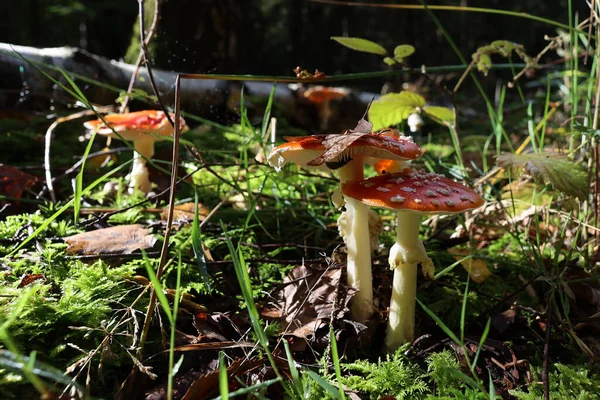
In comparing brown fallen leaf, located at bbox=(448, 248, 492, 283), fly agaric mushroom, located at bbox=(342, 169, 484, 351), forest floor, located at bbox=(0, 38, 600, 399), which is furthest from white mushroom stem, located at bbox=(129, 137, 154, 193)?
brown fallen leaf, located at bbox=(448, 248, 492, 283)

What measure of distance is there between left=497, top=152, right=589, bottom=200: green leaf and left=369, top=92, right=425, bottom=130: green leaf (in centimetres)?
60

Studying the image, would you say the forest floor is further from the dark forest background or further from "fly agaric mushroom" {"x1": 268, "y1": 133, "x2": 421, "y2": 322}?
the dark forest background

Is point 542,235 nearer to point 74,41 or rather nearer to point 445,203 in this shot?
point 445,203

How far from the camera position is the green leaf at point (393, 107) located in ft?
6.22

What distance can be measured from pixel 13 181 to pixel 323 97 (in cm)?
361

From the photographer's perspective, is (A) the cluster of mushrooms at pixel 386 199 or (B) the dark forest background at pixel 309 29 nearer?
(A) the cluster of mushrooms at pixel 386 199

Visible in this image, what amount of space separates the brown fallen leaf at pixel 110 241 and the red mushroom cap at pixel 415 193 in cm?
80

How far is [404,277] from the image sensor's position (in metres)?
1.36

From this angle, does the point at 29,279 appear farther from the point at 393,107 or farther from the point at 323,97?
the point at 323,97

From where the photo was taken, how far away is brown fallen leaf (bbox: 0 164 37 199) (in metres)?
2.02

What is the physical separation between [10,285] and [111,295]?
291 mm

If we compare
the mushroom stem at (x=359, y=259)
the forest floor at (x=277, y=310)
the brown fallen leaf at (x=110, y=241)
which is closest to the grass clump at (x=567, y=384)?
the forest floor at (x=277, y=310)

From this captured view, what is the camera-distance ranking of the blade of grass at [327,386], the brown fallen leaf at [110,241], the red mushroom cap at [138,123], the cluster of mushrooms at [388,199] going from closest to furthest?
the blade of grass at [327,386]
the cluster of mushrooms at [388,199]
the brown fallen leaf at [110,241]
the red mushroom cap at [138,123]

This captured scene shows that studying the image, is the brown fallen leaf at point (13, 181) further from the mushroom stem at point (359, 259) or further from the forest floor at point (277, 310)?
the mushroom stem at point (359, 259)
